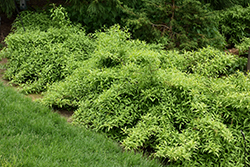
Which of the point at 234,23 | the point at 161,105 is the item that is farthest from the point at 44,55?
the point at 234,23

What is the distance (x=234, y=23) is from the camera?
7.88 meters

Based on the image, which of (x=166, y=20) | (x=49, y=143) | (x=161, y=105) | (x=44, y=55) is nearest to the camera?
(x=49, y=143)

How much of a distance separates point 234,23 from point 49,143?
23.1ft

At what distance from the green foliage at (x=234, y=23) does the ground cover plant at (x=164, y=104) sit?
3.57 meters

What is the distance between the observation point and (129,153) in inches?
127

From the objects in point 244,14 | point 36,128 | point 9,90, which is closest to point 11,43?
point 9,90

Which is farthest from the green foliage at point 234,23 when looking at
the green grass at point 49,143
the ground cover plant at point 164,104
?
the green grass at point 49,143

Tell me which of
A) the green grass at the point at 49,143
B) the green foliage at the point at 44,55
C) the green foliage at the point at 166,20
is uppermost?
the green foliage at the point at 166,20

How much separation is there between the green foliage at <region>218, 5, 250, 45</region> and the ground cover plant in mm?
3571

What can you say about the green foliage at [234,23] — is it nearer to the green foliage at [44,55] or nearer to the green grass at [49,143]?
the green foliage at [44,55]

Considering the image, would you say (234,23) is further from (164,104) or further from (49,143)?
(49,143)

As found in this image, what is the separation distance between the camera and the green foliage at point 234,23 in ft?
25.5

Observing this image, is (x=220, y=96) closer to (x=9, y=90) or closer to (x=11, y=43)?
(x=9, y=90)

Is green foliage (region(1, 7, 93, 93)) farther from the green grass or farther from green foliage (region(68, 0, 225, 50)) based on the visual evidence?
the green grass
